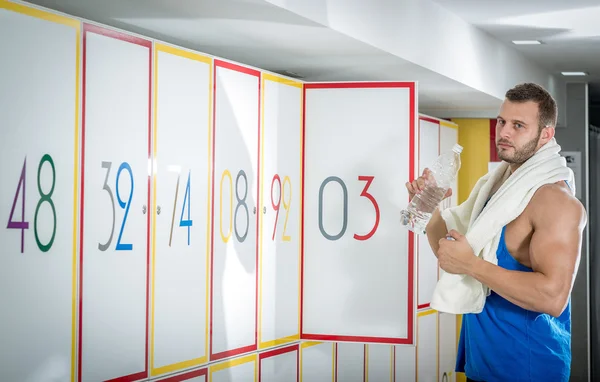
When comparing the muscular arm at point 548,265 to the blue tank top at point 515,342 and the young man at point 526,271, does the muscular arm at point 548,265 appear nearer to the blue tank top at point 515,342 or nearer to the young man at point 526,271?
the young man at point 526,271

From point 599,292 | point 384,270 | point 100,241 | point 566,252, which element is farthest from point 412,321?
point 599,292

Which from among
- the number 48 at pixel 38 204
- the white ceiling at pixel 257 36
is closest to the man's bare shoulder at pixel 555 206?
the white ceiling at pixel 257 36

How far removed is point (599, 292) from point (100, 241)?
520cm

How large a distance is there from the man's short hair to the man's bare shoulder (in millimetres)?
222

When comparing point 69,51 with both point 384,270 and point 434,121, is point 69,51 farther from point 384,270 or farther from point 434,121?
point 434,121

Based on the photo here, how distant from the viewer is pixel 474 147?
5.64 metres

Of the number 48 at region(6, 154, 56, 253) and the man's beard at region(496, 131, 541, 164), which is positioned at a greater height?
the man's beard at region(496, 131, 541, 164)

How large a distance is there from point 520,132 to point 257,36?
1.13 metres

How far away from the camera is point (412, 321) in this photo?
141 inches

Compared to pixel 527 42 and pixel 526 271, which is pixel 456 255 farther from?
pixel 527 42

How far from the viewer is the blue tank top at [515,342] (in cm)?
249

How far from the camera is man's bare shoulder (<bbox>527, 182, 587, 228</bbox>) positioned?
93.4 inches

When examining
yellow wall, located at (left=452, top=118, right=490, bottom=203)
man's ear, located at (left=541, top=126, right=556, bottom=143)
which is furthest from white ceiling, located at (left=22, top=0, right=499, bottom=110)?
yellow wall, located at (left=452, top=118, right=490, bottom=203)

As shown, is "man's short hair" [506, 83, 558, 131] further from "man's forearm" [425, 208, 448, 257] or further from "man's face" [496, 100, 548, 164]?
"man's forearm" [425, 208, 448, 257]
